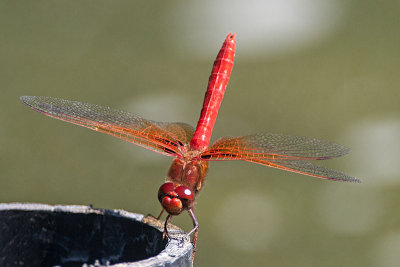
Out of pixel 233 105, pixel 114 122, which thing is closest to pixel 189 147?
pixel 114 122

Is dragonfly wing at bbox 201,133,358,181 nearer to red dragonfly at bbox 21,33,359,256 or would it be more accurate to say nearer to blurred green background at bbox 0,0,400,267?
red dragonfly at bbox 21,33,359,256

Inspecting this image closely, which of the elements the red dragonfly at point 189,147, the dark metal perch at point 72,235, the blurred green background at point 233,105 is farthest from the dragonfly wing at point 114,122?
the blurred green background at point 233,105

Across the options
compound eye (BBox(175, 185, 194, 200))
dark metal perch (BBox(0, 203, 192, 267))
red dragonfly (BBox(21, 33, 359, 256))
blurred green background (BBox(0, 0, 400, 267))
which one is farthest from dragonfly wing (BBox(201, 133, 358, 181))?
blurred green background (BBox(0, 0, 400, 267))

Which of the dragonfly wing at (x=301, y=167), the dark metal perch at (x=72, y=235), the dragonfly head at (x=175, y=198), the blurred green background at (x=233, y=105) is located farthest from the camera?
the blurred green background at (x=233, y=105)

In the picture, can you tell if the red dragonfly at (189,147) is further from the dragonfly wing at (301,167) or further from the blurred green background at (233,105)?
the blurred green background at (233,105)

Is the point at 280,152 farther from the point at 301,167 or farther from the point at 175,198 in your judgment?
the point at 175,198

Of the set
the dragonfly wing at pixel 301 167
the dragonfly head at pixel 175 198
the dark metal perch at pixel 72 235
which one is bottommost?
the dark metal perch at pixel 72 235

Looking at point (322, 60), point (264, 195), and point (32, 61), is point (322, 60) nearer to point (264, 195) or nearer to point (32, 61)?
point (264, 195)
